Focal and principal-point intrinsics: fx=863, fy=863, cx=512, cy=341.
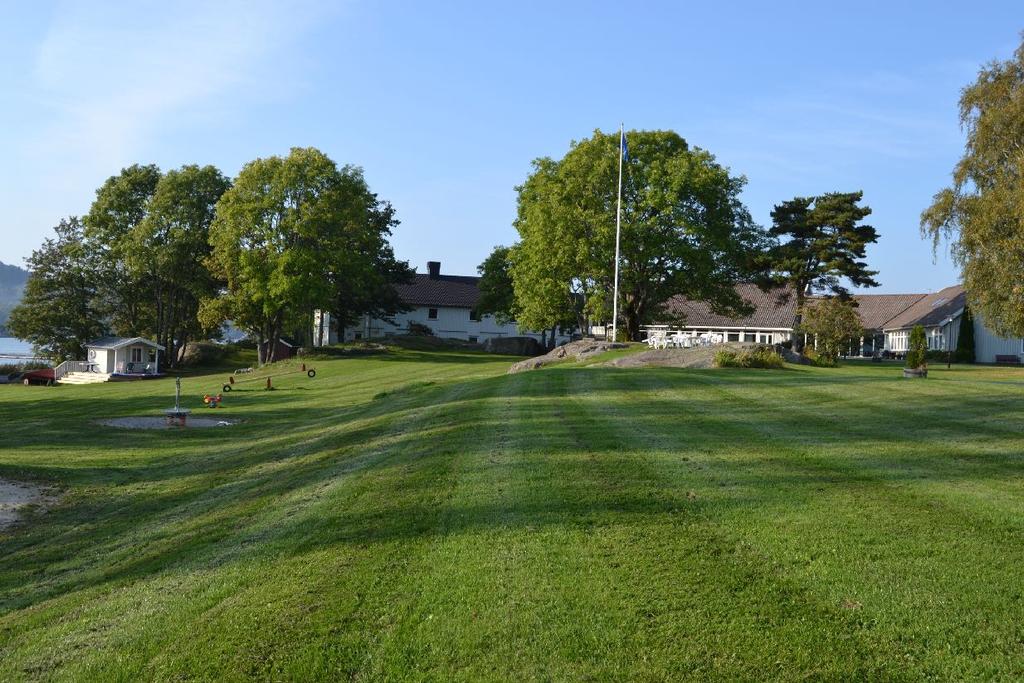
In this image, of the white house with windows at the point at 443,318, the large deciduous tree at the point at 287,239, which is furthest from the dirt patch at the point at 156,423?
the white house with windows at the point at 443,318

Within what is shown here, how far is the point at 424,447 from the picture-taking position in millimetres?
12430

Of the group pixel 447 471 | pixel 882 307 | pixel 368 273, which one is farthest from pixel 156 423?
pixel 882 307

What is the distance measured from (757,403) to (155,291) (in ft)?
200

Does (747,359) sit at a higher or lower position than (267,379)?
higher

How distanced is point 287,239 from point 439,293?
104 feet

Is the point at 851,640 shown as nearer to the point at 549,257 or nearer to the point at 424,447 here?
the point at 424,447

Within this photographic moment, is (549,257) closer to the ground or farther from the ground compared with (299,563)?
farther from the ground

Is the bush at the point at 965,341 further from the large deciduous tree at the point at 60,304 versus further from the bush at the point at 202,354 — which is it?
the large deciduous tree at the point at 60,304

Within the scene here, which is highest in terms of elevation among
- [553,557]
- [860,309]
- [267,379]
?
[860,309]

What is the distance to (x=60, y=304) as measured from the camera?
65.4 m

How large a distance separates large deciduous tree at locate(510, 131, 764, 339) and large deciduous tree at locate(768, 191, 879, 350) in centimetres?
354

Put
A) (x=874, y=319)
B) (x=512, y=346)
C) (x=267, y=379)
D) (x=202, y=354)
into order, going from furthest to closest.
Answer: (x=874, y=319)
(x=202, y=354)
(x=512, y=346)
(x=267, y=379)

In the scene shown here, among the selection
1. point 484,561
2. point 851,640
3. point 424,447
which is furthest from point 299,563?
point 424,447

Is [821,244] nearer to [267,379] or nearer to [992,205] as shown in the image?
[992,205]
